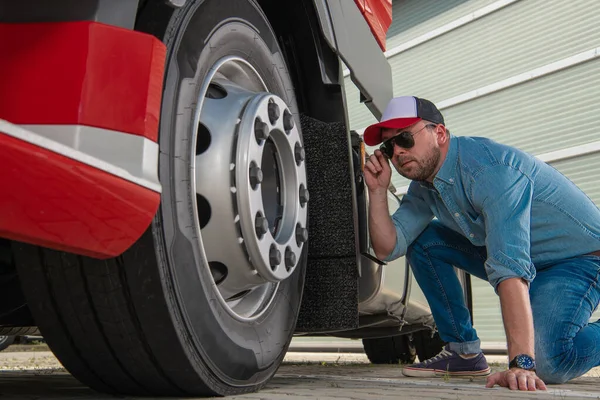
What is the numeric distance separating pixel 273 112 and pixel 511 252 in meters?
0.92

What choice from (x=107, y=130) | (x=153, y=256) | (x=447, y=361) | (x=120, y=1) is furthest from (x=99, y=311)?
(x=447, y=361)

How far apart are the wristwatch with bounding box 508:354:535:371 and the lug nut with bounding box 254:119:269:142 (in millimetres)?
1040

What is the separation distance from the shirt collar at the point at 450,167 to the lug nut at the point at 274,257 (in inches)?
36.9

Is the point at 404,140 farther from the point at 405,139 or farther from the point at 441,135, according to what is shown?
the point at 441,135

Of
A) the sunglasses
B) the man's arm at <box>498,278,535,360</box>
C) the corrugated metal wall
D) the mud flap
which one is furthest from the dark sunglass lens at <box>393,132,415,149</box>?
the corrugated metal wall

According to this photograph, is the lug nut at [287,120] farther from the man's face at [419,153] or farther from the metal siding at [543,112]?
the metal siding at [543,112]

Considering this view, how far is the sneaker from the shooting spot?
9.12 ft

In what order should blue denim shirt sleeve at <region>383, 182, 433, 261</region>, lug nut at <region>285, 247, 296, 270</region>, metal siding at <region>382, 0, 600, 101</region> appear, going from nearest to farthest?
lug nut at <region>285, 247, 296, 270</region>
blue denim shirt sleeve at <region>383, 182, 433, 261</region>
metal siding at <region>382, 0, 600, 101</region>

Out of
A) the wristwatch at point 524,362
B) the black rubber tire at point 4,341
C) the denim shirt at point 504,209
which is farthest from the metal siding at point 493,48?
the wristwatch at point 524,362

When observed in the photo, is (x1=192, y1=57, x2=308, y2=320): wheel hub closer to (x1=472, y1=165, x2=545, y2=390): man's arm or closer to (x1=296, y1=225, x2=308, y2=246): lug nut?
(x1=296, y1=225, x2=308, y2=246): lug nut

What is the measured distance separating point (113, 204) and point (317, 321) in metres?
1.11

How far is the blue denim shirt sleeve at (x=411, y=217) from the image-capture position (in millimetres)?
2742

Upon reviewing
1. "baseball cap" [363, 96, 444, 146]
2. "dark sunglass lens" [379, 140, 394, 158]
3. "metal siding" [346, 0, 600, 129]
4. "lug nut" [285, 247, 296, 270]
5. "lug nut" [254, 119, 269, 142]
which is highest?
"metal siding" [346, 0, 600, 129]

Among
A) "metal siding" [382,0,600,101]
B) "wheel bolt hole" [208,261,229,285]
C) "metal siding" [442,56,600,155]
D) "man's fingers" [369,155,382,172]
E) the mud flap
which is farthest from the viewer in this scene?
"metal siding" [382,0,600,101]
